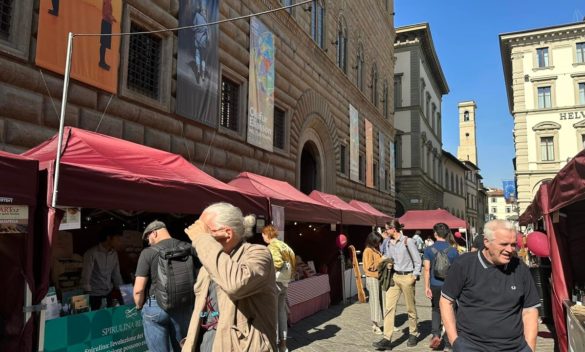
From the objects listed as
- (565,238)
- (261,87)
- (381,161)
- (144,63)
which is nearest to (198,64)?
(144,63)

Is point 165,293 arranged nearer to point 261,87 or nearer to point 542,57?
point 261,87

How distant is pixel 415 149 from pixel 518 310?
37900 millimetres

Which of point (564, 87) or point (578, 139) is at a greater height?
point (564, 87)

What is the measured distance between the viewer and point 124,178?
4.82 m

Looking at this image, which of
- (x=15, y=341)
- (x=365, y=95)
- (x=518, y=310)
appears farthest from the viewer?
(x=365, y=95)

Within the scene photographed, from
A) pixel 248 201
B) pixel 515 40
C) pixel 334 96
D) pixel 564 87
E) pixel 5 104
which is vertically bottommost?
pixel 248 201

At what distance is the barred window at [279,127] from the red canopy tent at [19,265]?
10.0 meters

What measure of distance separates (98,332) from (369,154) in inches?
765

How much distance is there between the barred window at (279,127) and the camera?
13797mm

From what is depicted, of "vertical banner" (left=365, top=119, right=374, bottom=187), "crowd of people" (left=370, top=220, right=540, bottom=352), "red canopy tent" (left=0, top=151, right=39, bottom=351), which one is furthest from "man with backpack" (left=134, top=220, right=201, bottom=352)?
"vertical banner" (left=365, top=119, right=374, bottom=187)

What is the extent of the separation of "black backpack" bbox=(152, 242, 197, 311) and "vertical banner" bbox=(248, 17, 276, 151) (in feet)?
23.9

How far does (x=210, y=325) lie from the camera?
2824mm

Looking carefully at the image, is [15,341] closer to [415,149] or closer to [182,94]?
[182,94]

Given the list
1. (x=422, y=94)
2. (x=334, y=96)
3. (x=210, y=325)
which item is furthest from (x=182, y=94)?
(x=422, y=94)
